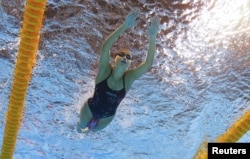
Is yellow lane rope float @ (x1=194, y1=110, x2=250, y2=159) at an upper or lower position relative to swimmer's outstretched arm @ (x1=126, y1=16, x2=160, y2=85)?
lower

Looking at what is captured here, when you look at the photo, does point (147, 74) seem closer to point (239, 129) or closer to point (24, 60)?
point (239, 129)

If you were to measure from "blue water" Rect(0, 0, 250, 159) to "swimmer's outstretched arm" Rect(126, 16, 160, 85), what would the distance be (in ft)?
5.63

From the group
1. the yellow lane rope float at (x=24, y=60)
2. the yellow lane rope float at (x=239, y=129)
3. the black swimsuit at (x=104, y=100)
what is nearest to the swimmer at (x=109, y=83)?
the black swimsuit at (x=104, y=100)

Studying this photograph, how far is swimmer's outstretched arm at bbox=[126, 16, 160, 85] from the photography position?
4812 millimetres

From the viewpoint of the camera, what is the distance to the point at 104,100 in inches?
242

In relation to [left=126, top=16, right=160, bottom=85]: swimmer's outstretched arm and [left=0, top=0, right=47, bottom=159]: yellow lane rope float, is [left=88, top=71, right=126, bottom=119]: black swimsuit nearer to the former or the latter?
[left=126, top=16, right=160, bottom=85]: swimmer's outstretched arm

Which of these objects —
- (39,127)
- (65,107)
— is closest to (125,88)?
(65,107)

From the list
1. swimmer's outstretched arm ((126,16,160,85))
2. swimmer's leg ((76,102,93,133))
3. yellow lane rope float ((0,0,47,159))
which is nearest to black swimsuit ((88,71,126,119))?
swimmer's leg ((76,102,93,133))

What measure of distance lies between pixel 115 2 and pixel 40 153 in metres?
10.8

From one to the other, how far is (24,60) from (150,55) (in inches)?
77.8

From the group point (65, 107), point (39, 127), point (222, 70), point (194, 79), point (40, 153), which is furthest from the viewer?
point (40, 153)

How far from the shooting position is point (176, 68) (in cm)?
893

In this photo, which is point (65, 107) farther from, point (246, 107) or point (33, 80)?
point (246, 107)

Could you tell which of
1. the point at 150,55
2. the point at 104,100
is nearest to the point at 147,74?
the point at 104,100
